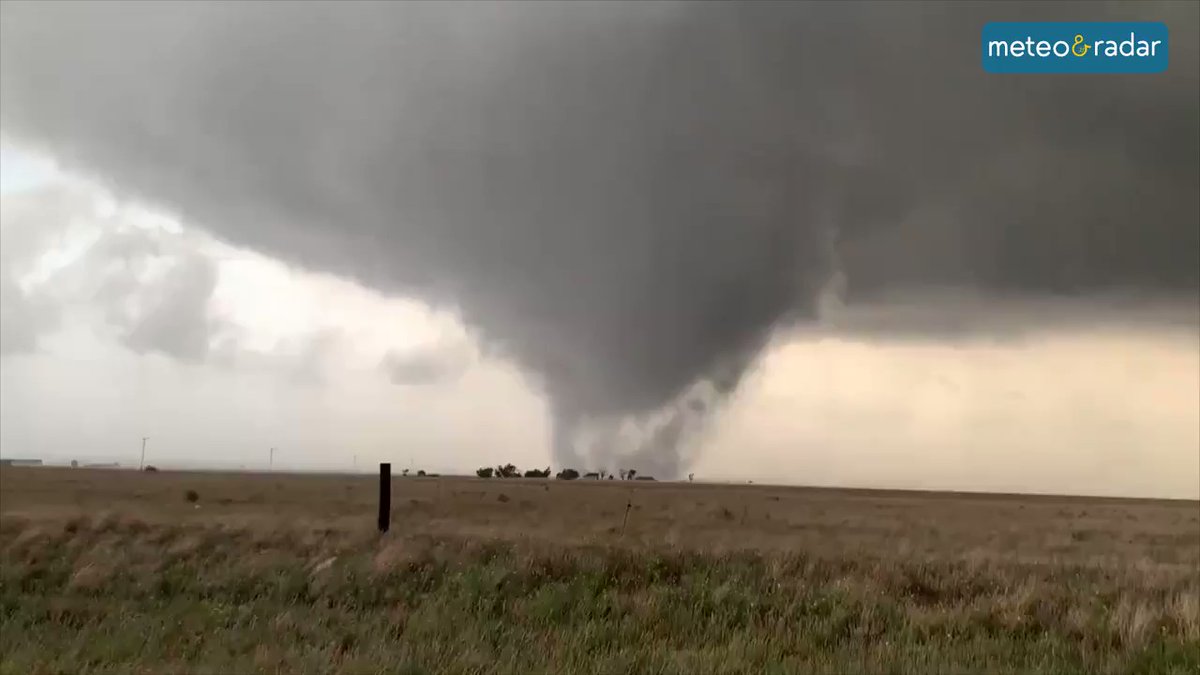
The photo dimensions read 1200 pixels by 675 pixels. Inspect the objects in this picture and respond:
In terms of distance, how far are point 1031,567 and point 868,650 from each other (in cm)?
923

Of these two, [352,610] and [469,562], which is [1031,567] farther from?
[352,610]

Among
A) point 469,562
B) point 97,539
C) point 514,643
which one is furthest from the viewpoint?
point 97,539

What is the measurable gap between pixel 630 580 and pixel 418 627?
13.7 feet

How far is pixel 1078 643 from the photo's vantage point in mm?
11297

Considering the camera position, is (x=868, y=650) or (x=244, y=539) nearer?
(x=868, y=650)

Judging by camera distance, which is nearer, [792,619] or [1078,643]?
[1078,643]

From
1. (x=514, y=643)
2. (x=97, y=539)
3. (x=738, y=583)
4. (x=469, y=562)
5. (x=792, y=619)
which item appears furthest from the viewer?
(x=97, y=539)

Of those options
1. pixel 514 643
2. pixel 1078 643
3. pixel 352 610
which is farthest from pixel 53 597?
pixel 1078 643

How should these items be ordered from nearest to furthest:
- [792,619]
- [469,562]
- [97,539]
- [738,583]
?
1. [792,619]
2. [738,583]
3. [469,562]
4. [97,539]

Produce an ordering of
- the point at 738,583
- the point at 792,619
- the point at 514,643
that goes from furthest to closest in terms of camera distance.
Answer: the point at 738,583 → the point at 792,619 → the point at 514,643

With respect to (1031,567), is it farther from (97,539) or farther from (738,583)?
(97,539)

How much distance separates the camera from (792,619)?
41.0 ft

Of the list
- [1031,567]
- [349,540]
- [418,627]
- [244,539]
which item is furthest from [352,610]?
[1031,567]

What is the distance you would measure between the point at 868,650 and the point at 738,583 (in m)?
3.76
